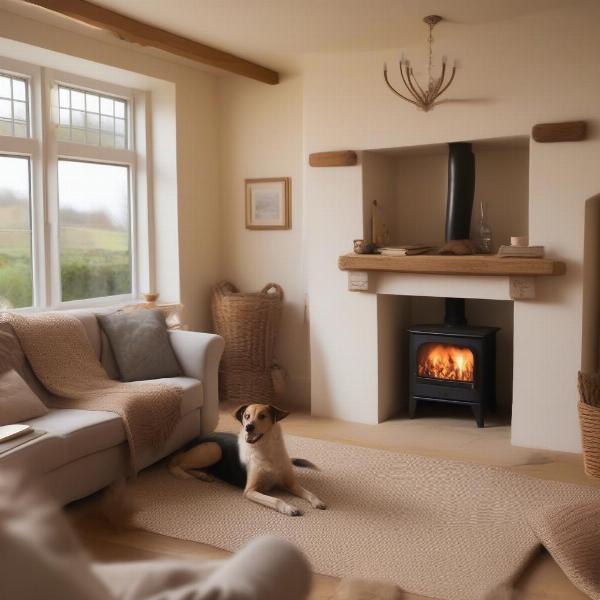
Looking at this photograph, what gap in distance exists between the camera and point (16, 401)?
3453mm

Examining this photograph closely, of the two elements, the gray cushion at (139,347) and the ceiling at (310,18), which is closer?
the ceiling at (310,18)

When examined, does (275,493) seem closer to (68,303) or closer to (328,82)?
(68,303)

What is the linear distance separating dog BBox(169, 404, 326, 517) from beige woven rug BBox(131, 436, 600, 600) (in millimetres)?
56

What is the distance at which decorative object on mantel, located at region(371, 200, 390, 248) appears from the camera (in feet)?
16.5

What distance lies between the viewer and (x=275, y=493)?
3.71m

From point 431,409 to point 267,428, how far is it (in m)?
2.07

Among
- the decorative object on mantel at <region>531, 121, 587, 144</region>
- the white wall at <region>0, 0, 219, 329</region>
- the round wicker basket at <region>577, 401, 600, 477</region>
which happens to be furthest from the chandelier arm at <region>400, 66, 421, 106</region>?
the round wicker basket at <region>577, 401, 600, 477</region>

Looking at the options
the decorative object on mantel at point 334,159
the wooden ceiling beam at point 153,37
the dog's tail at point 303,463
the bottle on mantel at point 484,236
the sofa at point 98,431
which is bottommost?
the dog's tail at point 303,463

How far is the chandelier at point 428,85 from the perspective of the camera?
4.47 metres

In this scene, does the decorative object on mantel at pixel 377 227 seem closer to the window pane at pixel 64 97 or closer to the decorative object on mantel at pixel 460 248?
the decorative object on mantel at pixel 460 248

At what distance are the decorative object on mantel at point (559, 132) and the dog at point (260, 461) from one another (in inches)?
83.2

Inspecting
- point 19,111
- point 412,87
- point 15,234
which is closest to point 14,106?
point 19,111

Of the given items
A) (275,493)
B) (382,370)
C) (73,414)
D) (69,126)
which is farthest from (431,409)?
(69,126)

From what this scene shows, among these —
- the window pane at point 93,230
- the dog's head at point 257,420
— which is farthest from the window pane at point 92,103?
the dog's head at point 257,420
